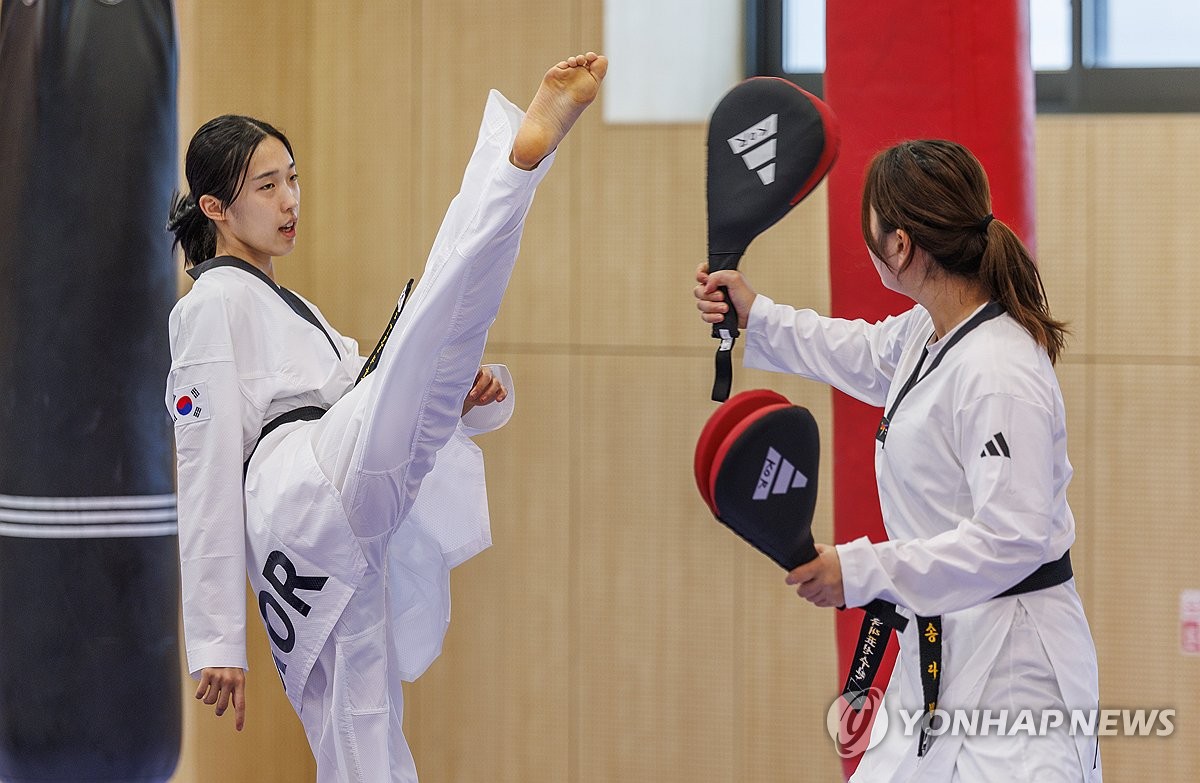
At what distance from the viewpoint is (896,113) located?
2178mm

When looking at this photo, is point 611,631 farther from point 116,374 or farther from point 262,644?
point 116,374

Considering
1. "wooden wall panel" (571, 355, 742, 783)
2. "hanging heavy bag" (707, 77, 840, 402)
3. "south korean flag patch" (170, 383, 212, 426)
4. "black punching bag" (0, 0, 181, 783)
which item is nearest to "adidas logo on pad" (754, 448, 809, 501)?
"hanging heavy bag" (707, 77, 840, 402)

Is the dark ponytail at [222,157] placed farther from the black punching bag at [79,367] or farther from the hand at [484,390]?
the hand at [484,390]

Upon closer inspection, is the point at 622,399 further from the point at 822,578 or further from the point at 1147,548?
the point at 822,578

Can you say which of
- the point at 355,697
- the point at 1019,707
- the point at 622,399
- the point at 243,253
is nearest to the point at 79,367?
the point at 243,253

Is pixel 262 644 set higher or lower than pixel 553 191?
lower

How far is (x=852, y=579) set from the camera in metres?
1.52

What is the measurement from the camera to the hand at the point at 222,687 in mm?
1948

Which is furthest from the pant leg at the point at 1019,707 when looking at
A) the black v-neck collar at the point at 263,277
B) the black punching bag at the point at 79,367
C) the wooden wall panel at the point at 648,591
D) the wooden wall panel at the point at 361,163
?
the wooden wall panel at the point at 361,163

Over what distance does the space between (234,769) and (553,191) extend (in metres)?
1.82

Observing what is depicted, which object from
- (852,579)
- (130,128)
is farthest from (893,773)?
(130,128)

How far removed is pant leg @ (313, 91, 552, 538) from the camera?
1773 millimetres

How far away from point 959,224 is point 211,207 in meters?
1.36

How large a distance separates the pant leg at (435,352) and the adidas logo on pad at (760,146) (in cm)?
38
